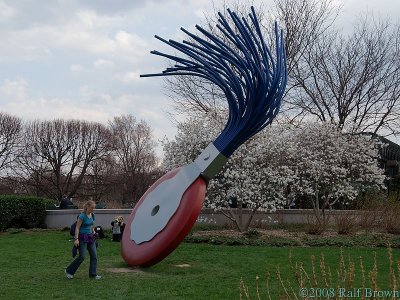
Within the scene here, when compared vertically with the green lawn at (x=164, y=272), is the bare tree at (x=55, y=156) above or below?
above

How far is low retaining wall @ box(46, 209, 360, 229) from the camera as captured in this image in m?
19.5

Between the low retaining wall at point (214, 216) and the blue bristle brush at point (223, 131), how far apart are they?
846cm

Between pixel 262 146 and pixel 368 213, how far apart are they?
4.08 m

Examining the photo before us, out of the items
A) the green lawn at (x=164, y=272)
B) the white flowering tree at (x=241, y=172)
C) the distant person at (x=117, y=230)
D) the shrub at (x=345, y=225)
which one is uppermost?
the white flowering tree at (x=241, y=172)

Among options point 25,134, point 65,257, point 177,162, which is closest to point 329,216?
point 177,162

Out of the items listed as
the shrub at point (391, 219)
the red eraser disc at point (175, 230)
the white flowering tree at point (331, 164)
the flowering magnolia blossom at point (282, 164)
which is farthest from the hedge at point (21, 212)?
the shrub at point (391, 219)

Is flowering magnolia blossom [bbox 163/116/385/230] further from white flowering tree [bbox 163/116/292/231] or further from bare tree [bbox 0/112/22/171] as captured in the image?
bare tree [bbox 0/112/22/171]

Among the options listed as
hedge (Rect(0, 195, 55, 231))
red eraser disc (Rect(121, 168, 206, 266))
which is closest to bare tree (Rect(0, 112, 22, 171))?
hedge (Rect(0, 195, 55, 231))

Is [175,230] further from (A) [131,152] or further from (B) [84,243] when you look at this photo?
(A) [131,152]

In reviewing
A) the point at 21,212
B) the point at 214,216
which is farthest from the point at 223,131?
the point at 21,212

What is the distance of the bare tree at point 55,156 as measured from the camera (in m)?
39.9

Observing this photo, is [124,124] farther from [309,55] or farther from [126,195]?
[309,55]

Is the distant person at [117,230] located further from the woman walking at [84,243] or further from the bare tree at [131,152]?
the bare tree at [131,152]

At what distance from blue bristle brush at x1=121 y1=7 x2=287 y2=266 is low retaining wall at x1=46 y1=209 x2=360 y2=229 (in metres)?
8.46
